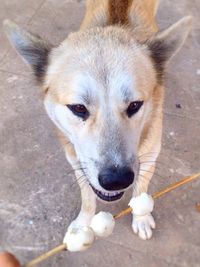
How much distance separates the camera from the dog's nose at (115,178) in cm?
210

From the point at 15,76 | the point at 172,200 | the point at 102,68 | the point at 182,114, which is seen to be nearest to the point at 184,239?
the point at 172,200

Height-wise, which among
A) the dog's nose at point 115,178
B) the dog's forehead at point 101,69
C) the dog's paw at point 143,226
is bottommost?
the dog's paw at point 143,226

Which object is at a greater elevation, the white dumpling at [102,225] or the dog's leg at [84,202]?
the white dumpling at [102,225]

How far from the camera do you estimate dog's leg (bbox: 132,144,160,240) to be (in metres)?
2.77

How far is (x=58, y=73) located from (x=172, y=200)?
140cm

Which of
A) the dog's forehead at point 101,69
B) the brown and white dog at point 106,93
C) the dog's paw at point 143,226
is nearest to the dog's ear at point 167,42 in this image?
the brown and white dog at point 106,93

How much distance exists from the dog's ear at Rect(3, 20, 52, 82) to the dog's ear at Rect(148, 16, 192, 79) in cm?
65

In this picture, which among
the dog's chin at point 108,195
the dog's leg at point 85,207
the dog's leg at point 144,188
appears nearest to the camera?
the dog's chin at point 108,195

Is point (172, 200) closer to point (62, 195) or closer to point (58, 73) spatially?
point (62, 195)

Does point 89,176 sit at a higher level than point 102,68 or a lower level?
lower

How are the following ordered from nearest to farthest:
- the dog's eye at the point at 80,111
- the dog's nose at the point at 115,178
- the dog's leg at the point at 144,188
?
the dog's nose at the point at 115,178 → the dog's eye at the point at 80,111 → the dog's leg at the point at 144,188

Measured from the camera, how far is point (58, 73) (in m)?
2.39

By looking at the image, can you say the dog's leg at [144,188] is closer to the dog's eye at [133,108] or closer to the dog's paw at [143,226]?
the dog's paw at [143,226]

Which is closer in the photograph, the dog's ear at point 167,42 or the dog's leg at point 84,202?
the dog's ear at point 167,42
